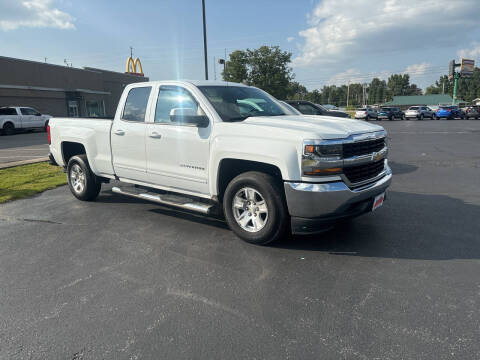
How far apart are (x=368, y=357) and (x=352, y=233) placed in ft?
7.96

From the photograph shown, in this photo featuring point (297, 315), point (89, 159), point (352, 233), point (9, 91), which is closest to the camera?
point (297, 315)

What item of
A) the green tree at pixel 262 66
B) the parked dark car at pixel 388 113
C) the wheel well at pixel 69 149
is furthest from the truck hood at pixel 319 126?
the green tree at pixel 262 66

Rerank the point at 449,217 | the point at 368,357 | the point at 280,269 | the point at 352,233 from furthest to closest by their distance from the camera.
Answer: the point at 449,217, the point at 352,233, the point at 280,269, the point at 368,357

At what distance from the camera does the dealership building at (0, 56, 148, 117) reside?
3045cm

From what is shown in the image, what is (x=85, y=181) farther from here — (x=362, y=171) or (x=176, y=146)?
(x=362, y=171)

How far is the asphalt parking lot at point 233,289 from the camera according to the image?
101 inches

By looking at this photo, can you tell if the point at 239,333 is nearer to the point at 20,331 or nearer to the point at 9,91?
the point at 20,331

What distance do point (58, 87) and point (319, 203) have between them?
37730 mm

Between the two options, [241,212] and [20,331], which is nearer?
[20,331]

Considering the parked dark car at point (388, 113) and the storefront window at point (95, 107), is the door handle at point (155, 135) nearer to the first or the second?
the storefront window at point (95, 107)

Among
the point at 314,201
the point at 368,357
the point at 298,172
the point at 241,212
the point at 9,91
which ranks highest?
the point at 9,91

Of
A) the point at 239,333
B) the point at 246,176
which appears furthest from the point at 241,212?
the point at 239,333

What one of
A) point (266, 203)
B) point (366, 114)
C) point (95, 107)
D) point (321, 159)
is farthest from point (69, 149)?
point (366, 114)

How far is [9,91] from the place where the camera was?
30172 millimetres
